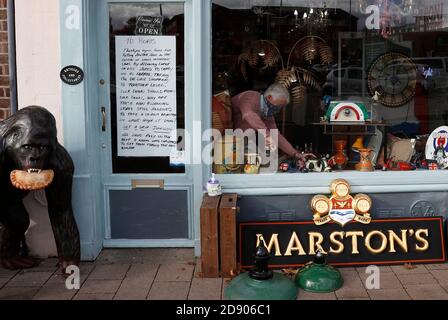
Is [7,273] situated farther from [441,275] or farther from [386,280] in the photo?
[441,275]

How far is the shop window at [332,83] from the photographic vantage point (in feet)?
16.0

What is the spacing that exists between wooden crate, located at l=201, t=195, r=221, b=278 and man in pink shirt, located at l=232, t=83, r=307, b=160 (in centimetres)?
99

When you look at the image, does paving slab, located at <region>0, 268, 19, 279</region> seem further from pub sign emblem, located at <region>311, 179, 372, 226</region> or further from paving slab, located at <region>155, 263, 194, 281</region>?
pub sign emblem, located at <region>311, 179, 372, 226</region>

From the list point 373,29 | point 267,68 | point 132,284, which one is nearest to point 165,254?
point 132,284

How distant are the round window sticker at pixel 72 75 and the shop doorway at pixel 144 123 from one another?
332 mm

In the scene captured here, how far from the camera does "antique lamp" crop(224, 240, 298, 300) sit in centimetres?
380

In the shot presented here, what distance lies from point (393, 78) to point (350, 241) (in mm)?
1851

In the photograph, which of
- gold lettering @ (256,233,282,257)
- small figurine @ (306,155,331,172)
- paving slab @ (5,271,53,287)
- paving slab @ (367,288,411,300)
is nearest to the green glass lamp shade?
gold lettering @ (256,233,282,257)

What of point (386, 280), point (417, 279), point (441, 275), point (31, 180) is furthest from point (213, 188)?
point (441, 275)

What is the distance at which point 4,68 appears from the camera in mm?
4547

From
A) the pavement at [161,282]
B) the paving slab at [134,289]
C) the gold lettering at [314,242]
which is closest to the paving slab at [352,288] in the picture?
the pavement at [161,282]

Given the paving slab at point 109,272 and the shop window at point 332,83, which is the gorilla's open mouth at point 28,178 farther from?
the shop window at point 332,83

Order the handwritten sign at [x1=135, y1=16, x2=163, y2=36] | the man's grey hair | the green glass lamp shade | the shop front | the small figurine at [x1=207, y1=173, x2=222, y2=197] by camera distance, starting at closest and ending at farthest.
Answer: the green glass lamp shade, the small figurine at [x1=207, y1=173, x2=222, y2=197], the shop front, the handwritten sign at [x1=135, y1=16, x2=163, y2=36], the man's grey hair

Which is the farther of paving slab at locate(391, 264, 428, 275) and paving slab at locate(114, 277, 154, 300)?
paving slab at locate(391, 264, 428, 275)
